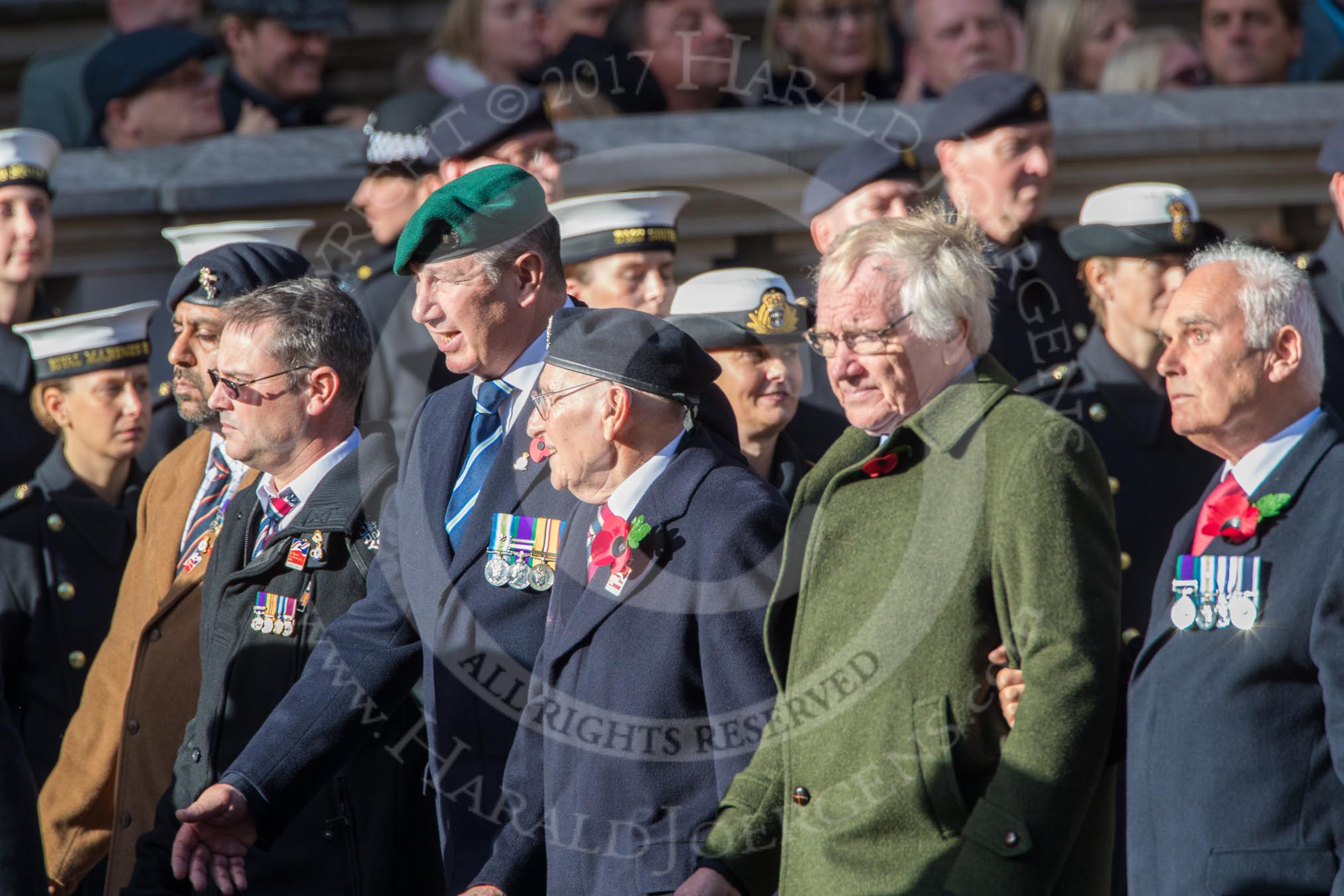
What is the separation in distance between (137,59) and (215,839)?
3.88 metres

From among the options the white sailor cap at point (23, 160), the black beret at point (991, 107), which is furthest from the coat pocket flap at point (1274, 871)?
the white sailor cap at point (23, 160)

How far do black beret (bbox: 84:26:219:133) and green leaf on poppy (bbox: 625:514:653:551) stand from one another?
4.14m

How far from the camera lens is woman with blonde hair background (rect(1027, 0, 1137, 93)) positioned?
25.8 ft

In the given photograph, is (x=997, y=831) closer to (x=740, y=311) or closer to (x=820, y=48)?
(x=740, y=311)

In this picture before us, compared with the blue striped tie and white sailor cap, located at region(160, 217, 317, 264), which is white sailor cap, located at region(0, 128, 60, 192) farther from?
the blue striped tie

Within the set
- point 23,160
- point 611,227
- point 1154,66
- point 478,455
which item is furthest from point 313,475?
point 1154,66

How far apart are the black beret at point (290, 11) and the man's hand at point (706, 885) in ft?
15.9

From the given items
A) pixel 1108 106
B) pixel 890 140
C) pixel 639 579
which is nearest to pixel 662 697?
pixel 639 579

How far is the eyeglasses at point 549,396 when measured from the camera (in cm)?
376

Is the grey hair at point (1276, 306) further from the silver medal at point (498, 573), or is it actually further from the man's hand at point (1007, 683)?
the silver medal at point (498, 573)

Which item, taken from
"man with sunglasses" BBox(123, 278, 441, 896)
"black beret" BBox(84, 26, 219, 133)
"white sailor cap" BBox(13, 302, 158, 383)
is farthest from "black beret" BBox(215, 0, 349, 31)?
"man with sunglasses" BBox(123, 278, 441, 896)

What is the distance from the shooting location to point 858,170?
5645mm

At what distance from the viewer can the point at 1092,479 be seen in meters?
3.39

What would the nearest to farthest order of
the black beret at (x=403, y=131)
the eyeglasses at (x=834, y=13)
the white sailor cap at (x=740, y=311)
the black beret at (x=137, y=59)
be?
the white sailor cap at (x=740, y=311) → the black beret at (x=403, y=131) → the black beret at (x=137, y=59) → the eyeglasses at (x=834, y=13)
